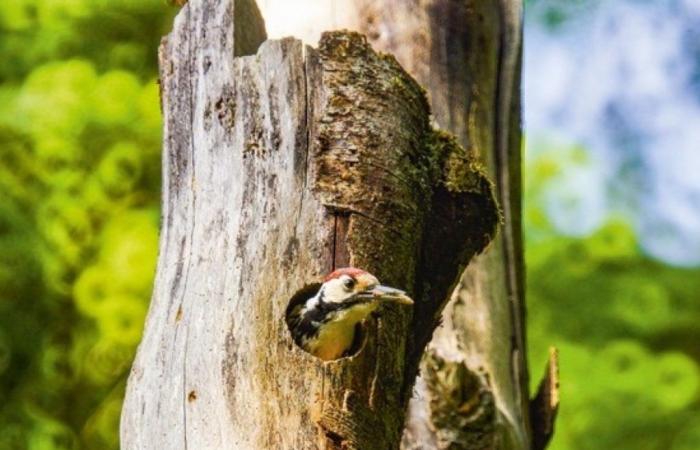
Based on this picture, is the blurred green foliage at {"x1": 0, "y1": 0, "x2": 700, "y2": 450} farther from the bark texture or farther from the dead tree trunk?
the dead tree trunk

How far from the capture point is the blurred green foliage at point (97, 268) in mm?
6777

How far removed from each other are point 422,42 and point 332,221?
4.49ft

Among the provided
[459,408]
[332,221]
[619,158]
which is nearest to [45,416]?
[459,408]

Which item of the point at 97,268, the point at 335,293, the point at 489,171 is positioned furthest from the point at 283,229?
the point at 97,268

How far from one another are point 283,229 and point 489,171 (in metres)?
1.55

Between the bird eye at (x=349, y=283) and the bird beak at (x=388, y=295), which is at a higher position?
the bird eye at (x=349, y=283)

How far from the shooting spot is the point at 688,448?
7.39 m

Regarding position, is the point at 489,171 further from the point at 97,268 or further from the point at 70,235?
the point at 70,235

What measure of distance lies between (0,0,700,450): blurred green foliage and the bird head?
3.22 m

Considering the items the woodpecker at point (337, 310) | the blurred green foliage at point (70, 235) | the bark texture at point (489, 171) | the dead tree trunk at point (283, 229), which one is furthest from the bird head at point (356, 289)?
the blurred green foliage at point (70, 235)

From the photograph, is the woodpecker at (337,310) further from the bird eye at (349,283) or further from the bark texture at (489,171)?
the bark texture at (489,171)

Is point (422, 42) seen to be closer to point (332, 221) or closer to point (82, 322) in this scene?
point (332, 221)

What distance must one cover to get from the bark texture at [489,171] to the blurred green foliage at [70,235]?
2.30 meters

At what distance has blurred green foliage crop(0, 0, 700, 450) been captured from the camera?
6.78 metres
